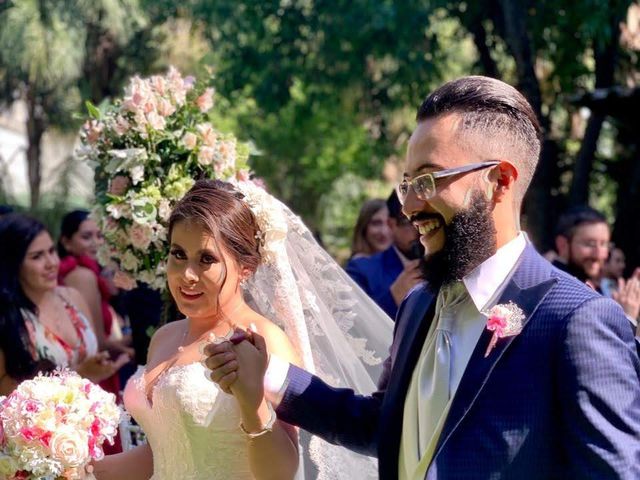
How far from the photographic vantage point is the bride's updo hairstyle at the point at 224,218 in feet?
12.0

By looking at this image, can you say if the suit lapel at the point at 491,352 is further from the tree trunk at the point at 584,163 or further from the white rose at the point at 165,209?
the tree trunk at the point at 584,163

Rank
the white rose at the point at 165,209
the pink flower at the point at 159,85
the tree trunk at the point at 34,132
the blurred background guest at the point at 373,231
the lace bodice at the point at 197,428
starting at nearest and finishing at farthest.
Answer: the lace bodice at the point at 197,428
the white rose at the point at 165,209
the pink flower at the point at 159,85
the blurred background guest at the point at 373,231
the tree trunk at the point at 34,132

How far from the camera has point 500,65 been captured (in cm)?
1323

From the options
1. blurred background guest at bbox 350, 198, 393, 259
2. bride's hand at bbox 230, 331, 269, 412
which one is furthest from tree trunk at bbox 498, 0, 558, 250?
bride's hand at bbox 230, 331, 269, 412

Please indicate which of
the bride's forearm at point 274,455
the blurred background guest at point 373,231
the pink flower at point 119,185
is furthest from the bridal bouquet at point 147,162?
the blurred background guest at point 373,231

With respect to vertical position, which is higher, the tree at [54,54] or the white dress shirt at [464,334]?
the white dress shirt at [464,334]

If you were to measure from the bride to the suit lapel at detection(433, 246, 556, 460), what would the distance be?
869 millimetres

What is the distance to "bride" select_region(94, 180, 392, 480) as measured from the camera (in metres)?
3.59

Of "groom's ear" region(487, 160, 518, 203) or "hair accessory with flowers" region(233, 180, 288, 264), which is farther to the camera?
"hair accessory with flowers" region(233, 180, 288, 264)

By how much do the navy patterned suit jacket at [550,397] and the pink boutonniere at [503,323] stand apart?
14mm

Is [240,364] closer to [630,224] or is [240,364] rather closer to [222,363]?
[222,363]

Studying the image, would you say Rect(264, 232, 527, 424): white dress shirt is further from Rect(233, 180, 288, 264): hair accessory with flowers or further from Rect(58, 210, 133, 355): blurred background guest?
Rect(58, 210, 133, 355): blurred background guest

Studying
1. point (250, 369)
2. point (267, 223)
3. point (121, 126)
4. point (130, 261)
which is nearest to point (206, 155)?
point (121, 126)

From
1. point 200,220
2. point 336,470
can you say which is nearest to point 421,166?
point 200,220
